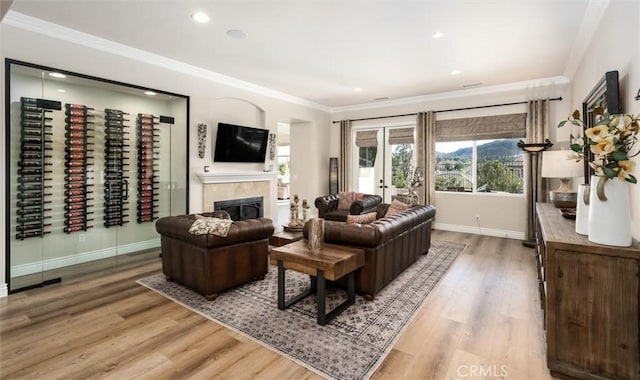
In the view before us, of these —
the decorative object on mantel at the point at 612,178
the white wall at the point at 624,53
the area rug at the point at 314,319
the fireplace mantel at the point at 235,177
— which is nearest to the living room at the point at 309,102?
the white wall at the point at 624,53

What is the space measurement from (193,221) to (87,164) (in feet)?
6.21

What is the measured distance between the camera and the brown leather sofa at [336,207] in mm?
5941

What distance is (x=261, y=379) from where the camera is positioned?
1.96 m

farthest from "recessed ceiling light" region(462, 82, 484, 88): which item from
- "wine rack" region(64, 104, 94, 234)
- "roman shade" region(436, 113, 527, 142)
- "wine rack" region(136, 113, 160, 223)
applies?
"wine rack" region(64, 104, 94, 234)

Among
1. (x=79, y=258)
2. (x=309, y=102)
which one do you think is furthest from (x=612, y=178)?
(x=309, y=102)

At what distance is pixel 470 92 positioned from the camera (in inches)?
242

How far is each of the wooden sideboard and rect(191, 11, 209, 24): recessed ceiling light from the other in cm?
362

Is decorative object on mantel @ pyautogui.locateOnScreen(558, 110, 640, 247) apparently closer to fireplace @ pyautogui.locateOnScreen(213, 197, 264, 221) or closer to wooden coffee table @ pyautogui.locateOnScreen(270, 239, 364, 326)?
wooden coffee table @ pyautogui.locateOnScreen(270, 239, 364, 326)

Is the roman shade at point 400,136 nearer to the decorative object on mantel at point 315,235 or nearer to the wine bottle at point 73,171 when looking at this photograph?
the decorative object on mantel at point 315,235

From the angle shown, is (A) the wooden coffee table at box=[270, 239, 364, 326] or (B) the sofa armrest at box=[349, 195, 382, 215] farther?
(B) the sofa armrest at box=[349, 195, 382, 215]

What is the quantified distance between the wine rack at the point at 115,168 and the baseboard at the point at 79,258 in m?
0.37

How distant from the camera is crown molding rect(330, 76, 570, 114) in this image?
17.9ft

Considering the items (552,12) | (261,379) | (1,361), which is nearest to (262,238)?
(261,379)

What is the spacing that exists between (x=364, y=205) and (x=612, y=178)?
432cm
